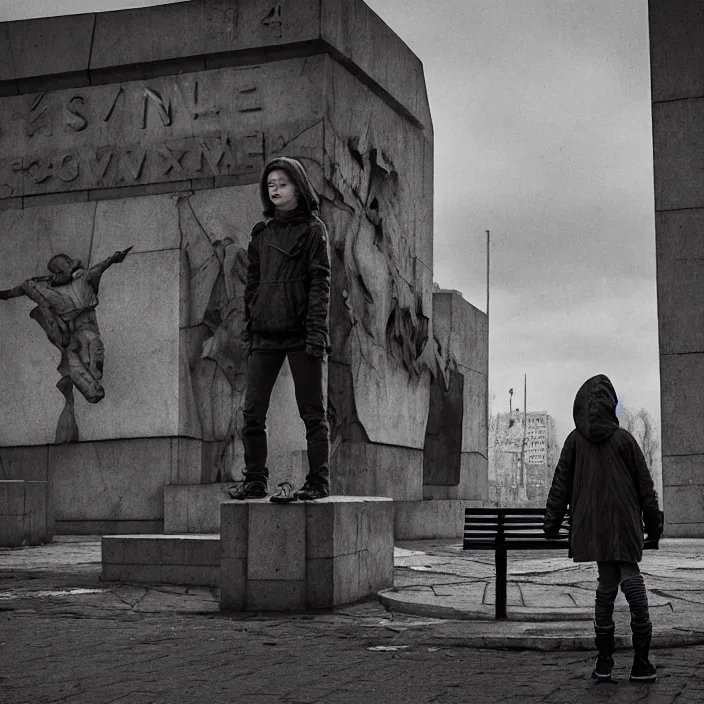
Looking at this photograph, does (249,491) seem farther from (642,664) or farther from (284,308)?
(642,664)

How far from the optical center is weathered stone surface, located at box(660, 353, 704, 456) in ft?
51.1

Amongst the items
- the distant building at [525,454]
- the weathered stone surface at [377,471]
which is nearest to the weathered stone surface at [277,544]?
Result: the weathered stone surface at [377,471]

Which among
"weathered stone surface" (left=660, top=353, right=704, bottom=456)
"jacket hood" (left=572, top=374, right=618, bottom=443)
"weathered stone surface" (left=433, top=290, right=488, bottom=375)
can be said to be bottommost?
"jacket hood" (left=572, top=374, right=618, bottom=443)

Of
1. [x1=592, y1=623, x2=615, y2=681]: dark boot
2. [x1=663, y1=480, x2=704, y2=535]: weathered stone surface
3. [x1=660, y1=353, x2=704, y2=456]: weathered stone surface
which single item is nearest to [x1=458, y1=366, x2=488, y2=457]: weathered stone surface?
[x1=660, y1=353, x2=704, y2=456]: weathered stone surface

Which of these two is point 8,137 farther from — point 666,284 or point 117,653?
point 117,653

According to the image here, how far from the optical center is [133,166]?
17.4 meters

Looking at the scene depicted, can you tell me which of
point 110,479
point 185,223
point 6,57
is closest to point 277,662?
point 110,479

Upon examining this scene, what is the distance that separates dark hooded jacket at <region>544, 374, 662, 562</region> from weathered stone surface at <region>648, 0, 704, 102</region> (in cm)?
1212

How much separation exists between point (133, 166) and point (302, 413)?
34.0 feet

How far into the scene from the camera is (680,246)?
15859 millimetres

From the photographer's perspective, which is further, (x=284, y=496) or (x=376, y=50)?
(x=376, y=50)

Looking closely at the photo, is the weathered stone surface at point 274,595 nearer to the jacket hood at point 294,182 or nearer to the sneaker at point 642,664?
the jacket hood at point 294,182

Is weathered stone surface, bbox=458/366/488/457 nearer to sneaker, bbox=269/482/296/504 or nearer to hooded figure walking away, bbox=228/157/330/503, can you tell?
hooded figure walking away, bbox=228/157/330/503

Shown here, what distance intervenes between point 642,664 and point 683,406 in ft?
36.9
